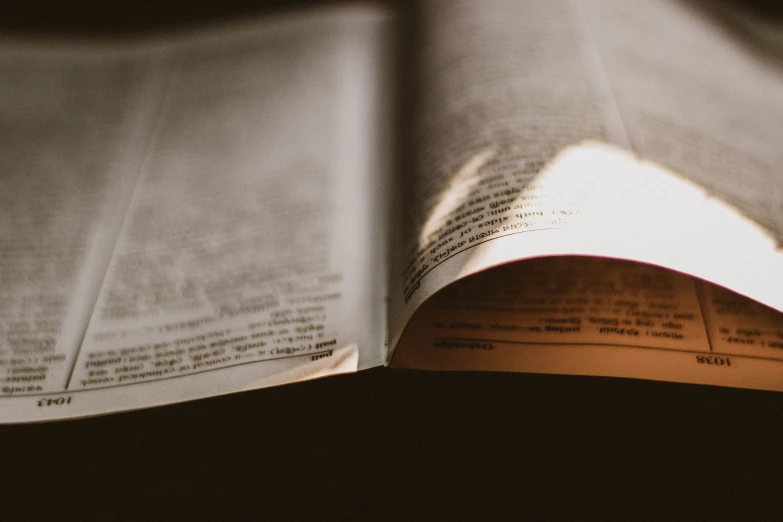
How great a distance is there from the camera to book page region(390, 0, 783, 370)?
38 centimetres

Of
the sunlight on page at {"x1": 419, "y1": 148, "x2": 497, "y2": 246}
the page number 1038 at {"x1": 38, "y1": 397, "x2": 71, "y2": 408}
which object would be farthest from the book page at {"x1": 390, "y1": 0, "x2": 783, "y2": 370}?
the page number 1038 at {"x1": 38, "y1": 397, "x2": 71, "y2": 408}

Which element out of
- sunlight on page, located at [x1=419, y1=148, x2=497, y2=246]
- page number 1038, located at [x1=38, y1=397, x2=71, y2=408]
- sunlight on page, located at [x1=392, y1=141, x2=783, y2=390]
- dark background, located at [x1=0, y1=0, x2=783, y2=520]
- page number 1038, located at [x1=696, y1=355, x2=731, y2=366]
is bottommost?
dark background, located at [x1=0, y1=0, x2=783, y2=520]

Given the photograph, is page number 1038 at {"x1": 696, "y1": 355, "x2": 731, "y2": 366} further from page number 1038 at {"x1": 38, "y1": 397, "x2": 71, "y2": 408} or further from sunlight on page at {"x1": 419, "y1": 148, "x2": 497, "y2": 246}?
page number 1038 at {"x1": 38, "y1": 397, "x2": 71, "y2": 408}

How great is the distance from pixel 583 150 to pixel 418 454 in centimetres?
26

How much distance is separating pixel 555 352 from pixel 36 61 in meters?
0.72

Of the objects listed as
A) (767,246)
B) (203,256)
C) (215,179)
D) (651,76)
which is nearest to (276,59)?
(215,179)

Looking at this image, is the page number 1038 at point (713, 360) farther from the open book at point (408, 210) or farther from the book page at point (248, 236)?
the book page at point (248, 236)

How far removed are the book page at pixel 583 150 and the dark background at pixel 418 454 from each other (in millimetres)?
78

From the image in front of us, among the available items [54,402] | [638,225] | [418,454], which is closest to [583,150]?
[638,225]

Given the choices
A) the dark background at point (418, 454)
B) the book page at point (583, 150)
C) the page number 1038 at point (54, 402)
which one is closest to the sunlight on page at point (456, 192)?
the book page at point (583, 150)

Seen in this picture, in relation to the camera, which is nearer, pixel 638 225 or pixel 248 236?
pixel 638 225

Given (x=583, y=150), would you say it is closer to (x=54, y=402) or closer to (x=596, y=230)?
(x=596, y=230)

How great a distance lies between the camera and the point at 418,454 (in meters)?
0.38

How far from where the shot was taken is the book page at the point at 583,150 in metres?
0.38
